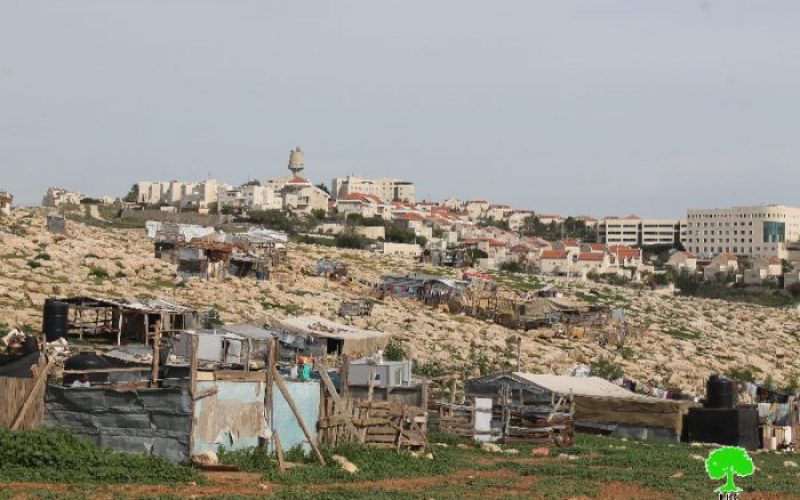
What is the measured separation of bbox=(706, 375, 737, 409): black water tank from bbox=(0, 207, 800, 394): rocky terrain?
8.25 m

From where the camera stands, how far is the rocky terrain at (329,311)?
4075cm

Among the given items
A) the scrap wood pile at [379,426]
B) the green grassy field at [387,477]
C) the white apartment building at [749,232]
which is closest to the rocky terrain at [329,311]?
the scrap wood pile at [379,426]

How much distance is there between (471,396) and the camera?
29281mm

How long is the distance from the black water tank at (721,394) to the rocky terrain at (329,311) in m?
8.25

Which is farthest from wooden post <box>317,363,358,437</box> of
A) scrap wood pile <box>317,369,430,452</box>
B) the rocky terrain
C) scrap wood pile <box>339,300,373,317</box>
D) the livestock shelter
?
scrap wood pile <box>339,300,373,317</box>

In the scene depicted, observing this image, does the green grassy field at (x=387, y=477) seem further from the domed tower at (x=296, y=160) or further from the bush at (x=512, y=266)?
the domed tower at (x=296, y=160)

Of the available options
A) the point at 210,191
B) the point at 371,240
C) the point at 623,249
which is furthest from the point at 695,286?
the point at 210,191

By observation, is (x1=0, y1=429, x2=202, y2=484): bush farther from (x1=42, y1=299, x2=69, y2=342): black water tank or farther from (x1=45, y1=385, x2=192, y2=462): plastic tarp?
Answer: (x1=42, y1=299, x2=69, y2=342): black water tank

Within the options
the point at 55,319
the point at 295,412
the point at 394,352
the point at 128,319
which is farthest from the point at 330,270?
the point at 295,412

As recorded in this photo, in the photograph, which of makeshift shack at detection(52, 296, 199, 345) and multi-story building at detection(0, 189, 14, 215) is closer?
makeshift shack at detection(52, 296, 199, 345)

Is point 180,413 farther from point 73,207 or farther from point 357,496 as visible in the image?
point 73,207

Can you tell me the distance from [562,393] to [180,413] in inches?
511

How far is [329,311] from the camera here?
153ft

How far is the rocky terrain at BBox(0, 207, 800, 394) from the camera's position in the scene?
134 ft
